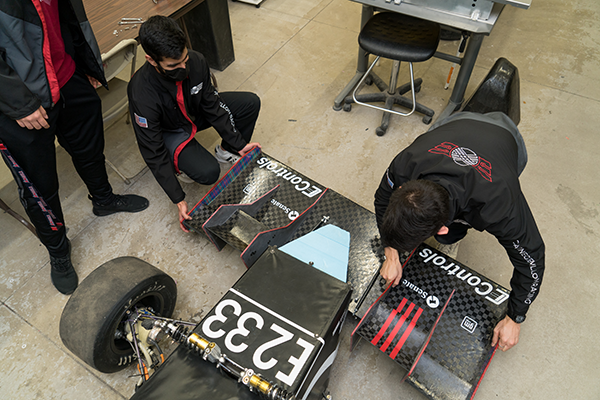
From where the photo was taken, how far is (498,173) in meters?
1.23

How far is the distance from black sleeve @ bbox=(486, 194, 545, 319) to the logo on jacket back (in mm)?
145

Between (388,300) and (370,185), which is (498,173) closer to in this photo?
(388,300)

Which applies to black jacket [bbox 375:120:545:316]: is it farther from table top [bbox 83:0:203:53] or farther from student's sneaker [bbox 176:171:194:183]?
table top [bbox 83:0:203:53]

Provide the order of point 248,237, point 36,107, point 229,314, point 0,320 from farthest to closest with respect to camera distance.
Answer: point 0,320 → point 248,237 → point 36,107 → point 229,314

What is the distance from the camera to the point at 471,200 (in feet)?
3.99

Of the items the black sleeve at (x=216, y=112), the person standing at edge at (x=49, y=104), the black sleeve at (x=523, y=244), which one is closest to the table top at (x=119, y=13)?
the person standing at edge at (x=49, y=104)

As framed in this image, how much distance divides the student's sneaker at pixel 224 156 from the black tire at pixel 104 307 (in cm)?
106

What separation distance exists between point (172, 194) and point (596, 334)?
7.31 feet

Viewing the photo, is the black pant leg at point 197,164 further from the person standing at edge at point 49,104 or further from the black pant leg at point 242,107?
the person standing at edge at point 49,104

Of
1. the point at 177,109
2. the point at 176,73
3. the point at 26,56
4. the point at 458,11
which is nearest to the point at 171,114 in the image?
the point at 177,109

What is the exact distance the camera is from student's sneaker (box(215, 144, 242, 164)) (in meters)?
2.38

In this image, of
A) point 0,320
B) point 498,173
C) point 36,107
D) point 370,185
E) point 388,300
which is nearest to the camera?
point 498,173

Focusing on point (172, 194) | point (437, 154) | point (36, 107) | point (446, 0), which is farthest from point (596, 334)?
point (36, 107)

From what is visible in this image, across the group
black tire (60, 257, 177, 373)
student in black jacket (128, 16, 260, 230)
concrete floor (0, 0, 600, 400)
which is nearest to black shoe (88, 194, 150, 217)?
concrete floor (0, 0, 600, 400)
